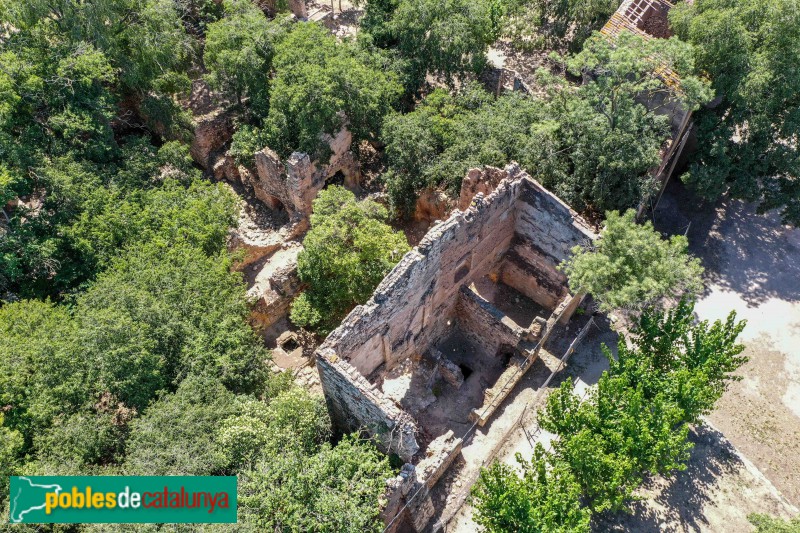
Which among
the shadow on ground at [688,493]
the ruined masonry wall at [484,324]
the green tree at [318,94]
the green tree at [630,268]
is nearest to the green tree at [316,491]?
the ruined masonry wall at [484,324]

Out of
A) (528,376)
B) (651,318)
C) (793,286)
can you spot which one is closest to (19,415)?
(528,376)

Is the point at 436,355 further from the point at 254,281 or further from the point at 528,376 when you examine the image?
the point at 254,281

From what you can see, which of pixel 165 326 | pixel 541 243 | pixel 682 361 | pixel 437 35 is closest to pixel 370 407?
pixel 165 326

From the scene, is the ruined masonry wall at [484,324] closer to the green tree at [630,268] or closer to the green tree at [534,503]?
the green tree at [630,268]

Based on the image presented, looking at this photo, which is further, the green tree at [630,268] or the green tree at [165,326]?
the green tree at [630,268]

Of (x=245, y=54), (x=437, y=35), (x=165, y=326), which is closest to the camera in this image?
(x=165, y=326)

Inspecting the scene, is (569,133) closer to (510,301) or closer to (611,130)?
(611,130)
